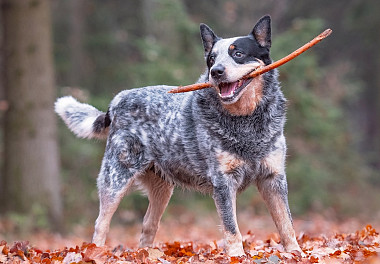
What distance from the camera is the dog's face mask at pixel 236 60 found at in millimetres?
5516

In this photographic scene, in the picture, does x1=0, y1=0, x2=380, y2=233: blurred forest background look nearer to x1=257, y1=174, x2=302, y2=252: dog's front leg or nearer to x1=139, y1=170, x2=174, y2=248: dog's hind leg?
x1=139, y1=170, x2=174, y2=248: dog's hind leg

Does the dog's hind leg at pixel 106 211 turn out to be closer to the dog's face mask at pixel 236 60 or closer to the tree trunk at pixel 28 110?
the dog's face mask at pixel 236 60

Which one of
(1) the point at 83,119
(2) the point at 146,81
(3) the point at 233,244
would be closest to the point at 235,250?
(3) the point at 233,244

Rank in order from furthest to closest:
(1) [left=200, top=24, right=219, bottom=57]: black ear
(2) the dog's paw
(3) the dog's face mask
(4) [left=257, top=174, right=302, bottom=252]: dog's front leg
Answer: (1) [left=200, top=24, right=219, bottom=57]: black ear
(4) [left=257, top=174, right=302, bottom=252]: dog's front leg
(3) the dog's face mask
(2) the dog's paw

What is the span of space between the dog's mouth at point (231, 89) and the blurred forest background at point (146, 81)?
2.53 metres

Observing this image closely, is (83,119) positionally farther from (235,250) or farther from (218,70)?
(235,250)

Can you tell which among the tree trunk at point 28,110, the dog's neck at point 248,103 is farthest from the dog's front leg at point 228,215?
the tree trunk at point 28,110

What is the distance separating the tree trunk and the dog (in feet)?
18.9

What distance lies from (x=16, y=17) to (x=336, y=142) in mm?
10005

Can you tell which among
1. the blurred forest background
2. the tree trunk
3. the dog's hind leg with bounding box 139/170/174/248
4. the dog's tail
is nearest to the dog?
the dog's hind leg with bounding box 139/170/174/248

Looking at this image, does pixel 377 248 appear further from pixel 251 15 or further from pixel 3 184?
pixel 251 15

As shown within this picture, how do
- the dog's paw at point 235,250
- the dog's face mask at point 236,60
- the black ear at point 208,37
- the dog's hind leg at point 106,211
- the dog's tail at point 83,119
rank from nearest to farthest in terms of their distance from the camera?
the dog's paw at point 235,250 < the dog's face mask at point 236,60 < the black ear at point 208,37 < the dog's hind leg at point 106,211 < the dog's tail at point 83,119

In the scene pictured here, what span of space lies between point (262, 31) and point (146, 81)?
8.01 metres

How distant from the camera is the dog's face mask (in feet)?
18.1
